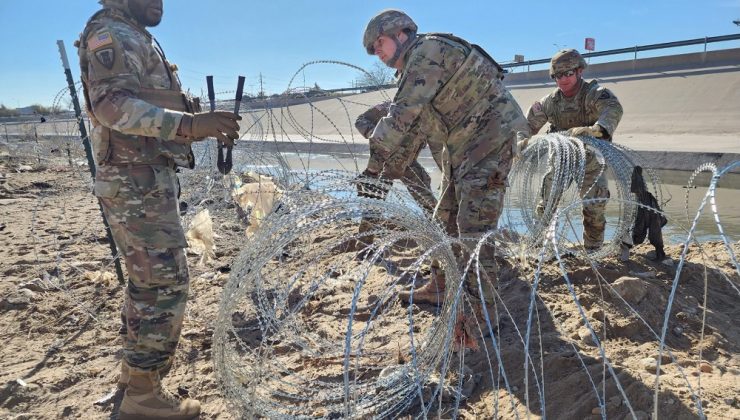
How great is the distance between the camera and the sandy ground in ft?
7.52

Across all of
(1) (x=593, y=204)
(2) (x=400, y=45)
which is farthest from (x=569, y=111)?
(2) (x=400, y=45)

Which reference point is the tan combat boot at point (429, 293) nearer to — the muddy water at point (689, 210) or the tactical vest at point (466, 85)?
the muddy water at point (689, 210)

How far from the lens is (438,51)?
260cm

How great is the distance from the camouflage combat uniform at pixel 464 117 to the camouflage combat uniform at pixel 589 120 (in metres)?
1.46

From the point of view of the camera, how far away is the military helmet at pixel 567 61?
13.0 feet

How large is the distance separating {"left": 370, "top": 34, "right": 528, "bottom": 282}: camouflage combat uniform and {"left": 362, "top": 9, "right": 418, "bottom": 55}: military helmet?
0.42 ft

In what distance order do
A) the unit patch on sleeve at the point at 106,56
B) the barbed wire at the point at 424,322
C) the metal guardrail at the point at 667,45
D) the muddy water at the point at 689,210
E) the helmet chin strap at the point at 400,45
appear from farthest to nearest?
the metal guardrail at the point at 667,45
the muddy water at the point at 689,210
the helmet chin strap at the point at 400,45
the unit patch on sleeve at the point at 106,56
the barbed wire at the point at 424,322

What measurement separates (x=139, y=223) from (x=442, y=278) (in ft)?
6.72

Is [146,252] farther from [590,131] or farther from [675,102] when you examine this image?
[675,102]

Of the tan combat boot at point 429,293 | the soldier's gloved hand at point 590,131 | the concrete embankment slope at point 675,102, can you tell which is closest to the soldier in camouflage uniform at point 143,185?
the tan combat boot at point 429,293

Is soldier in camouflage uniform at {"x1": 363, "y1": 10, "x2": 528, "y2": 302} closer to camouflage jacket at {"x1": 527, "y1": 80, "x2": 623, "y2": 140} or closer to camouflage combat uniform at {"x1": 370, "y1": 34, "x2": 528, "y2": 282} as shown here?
camouflage combat uniform at {"x1": 370, "y1": 34, "x2": 528, "y2": 282}

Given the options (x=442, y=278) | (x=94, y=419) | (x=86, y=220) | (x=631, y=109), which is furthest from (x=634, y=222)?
(x=631, y=109)

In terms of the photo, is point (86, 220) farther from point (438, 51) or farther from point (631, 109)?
point (631, 109)

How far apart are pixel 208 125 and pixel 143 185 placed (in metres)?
0.40
